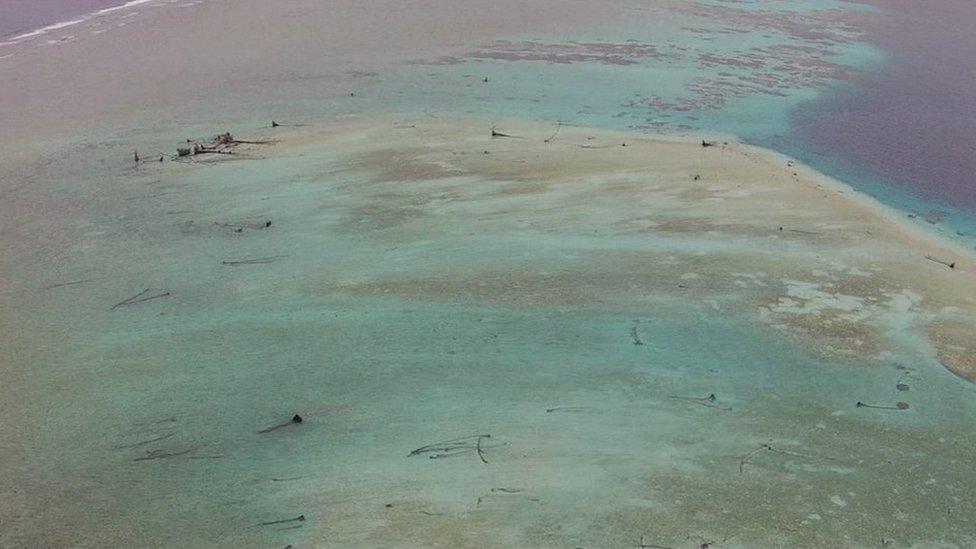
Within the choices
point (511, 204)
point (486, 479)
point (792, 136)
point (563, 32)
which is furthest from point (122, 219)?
point (563, 32)

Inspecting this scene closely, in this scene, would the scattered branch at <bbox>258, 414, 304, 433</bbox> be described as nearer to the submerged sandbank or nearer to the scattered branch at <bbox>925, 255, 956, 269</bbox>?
the submerged sandbank

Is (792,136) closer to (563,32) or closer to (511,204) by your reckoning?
(511,204)

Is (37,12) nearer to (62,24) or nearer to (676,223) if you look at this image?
(62,24)

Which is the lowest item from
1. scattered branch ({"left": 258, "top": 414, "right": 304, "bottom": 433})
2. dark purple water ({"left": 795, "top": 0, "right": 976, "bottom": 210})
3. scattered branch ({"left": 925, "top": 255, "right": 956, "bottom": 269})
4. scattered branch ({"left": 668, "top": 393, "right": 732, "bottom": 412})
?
scattered branch ({"left": 668, "top": 393, "right": 732, "bottom": 412})

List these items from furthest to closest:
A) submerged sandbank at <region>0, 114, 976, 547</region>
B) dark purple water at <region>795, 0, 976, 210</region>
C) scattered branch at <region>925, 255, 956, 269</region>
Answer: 1. dark purple water at <region>795, 0, 976, 210</region>
2. scattered branch at <region>925, 255, 956, 269</region>
3. submerged sandbank at <region>0, 114, 976, 547</region>

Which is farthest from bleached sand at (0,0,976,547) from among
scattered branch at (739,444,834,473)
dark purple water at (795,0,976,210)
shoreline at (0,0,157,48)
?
shoreline at (0,0,157,48)

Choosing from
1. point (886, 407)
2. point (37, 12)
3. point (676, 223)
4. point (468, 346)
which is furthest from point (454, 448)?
point (37, 12)
